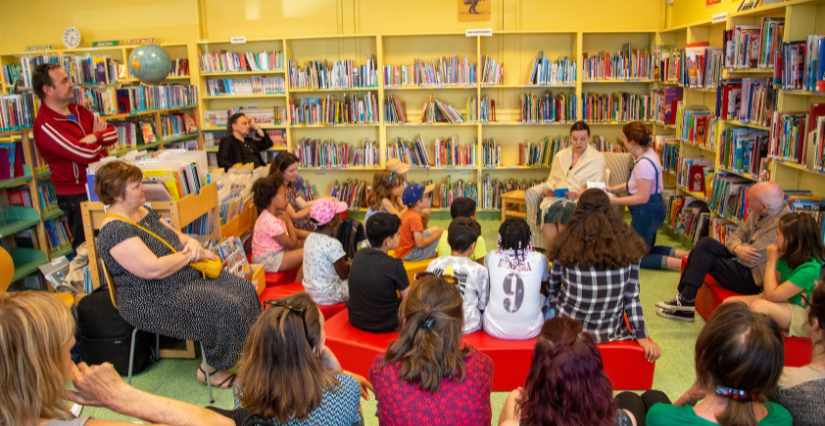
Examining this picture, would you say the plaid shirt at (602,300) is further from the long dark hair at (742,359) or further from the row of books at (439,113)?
the row of books at (439,113)

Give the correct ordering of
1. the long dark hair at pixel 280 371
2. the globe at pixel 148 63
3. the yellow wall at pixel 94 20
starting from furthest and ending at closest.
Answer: the yellow wall at pixel 94 20 < the globe at pixel 148 63 < the long dark hair at pixel 280 371

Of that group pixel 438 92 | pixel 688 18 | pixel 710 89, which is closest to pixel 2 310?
pixel 710 89

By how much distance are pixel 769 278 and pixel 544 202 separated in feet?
7.19

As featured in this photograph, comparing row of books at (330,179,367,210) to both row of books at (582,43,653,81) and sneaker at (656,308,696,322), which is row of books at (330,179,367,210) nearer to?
row of books at (582,43,653,81)

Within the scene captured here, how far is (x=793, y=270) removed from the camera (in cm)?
296

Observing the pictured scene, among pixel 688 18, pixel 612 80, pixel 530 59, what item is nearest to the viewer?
pixel 688 18

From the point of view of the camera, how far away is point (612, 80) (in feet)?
20.1

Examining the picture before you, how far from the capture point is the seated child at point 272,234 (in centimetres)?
395

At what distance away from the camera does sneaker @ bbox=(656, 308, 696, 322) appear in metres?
3.80

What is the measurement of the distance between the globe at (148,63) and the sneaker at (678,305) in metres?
5.21

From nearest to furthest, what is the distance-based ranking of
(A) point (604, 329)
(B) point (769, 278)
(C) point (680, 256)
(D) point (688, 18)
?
(A) point (604, 329)
(B) point (769, 278)
(C) point (680, 256)
(D) point (688, 18)

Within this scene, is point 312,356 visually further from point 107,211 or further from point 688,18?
point 688,18

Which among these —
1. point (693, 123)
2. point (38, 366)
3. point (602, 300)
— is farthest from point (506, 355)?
point (693, 123)

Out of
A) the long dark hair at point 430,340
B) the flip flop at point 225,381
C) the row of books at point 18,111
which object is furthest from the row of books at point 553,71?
the long dark hair at point 430,340
